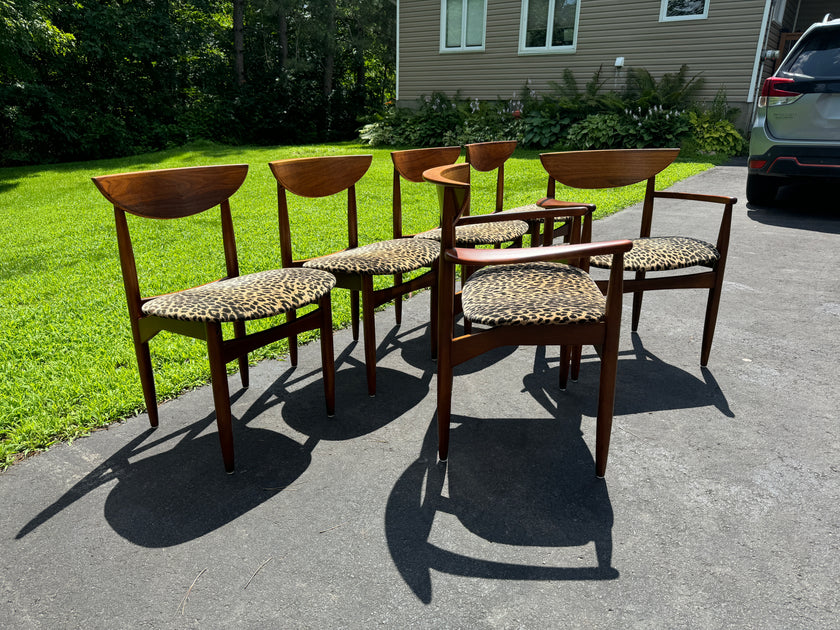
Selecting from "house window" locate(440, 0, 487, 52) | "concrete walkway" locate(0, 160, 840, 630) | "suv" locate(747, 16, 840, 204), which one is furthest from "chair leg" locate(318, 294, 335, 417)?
"house window" locate(440, 0, 487, 52)

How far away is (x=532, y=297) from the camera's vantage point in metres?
2.34

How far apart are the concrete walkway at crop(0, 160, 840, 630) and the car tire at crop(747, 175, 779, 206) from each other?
4413 mm

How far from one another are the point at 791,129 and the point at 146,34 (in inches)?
730

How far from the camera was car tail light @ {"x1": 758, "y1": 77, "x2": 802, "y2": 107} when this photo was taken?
596cm

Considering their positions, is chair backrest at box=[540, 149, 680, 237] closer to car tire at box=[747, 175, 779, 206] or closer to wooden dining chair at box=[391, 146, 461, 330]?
wooden dining chair at box=[391, 146, 461, 330]

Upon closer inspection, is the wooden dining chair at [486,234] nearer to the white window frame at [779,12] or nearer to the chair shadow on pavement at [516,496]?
the chair shadow on pavement at [516,496]

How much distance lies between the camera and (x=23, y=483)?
224 centimetres

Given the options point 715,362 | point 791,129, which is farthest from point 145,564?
point 791,129

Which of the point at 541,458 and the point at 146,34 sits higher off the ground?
the point at 146,34

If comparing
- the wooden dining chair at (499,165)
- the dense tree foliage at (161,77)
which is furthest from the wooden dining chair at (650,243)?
the dense tree foliage at (161,77)

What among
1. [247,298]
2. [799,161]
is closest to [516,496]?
[247,298]

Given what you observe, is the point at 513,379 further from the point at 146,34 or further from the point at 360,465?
the point at 146,34

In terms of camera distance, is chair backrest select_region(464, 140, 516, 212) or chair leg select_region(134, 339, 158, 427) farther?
chair backrest select_region(464, 140, 516, 212)

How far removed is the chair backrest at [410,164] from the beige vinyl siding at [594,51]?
11.1 meters
